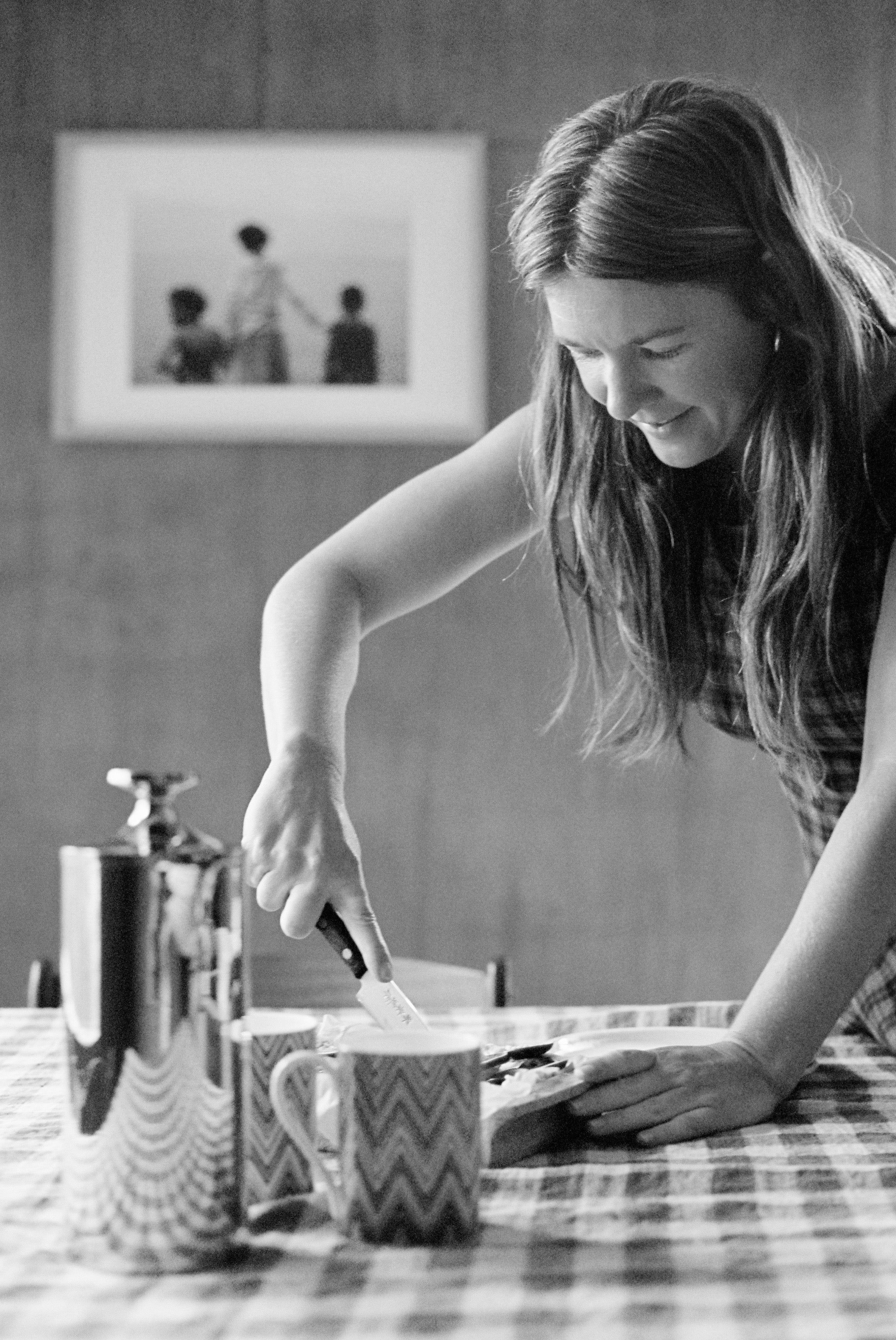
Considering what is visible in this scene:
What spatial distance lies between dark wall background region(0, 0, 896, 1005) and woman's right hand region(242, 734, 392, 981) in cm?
166

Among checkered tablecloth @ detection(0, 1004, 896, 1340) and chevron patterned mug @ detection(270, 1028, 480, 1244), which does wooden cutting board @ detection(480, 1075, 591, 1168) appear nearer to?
checkered tablecloth @ detection(0, 1004, 896, 1340)

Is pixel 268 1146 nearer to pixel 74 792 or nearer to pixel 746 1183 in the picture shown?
pixel 746 1183

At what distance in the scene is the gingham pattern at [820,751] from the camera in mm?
1290

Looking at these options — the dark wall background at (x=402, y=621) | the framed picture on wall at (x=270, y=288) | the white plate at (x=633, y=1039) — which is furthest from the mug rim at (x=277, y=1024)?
the framed picture on wall at (x=270, y=288)

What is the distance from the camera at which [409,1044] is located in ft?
2.50

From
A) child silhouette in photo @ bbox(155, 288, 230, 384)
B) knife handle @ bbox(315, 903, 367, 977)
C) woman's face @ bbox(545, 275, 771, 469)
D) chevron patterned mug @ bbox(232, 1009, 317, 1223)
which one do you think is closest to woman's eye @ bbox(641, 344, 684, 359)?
woman's face @ bbox(545, 275, 771, 469)

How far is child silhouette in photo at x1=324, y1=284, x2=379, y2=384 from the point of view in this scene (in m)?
2.76

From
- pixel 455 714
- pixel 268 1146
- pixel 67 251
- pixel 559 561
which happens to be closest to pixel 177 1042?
pixel 268 1146

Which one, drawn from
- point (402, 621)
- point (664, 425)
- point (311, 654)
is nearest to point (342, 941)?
point (311, 654)

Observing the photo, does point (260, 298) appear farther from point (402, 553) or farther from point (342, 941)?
point (342, 941)

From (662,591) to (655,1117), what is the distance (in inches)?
21.4

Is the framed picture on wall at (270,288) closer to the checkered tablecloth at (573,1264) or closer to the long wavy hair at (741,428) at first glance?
the long wavy hair at (741,428)

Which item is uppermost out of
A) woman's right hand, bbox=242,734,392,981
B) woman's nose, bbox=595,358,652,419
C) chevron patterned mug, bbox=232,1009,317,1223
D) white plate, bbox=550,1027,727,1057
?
woman's nose, bbox=595,358,652,419

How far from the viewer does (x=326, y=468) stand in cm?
278
